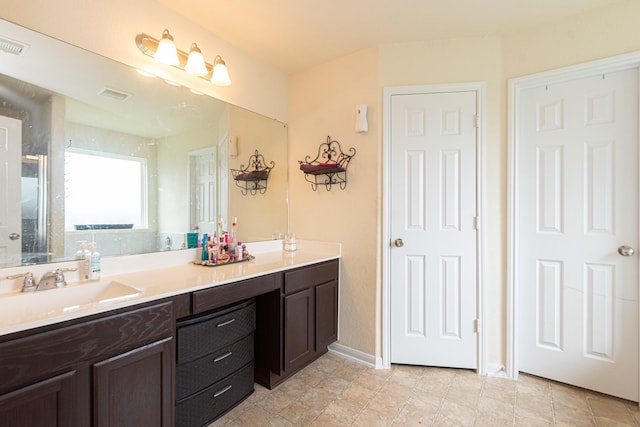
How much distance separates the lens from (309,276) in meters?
2.13

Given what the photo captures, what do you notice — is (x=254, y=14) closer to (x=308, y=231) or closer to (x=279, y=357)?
(x=308, y=231)

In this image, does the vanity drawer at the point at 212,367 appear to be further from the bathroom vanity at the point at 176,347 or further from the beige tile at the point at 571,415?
the beige tile at the point at 571,415

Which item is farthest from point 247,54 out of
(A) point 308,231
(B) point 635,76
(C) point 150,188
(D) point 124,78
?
(B) point 635,76

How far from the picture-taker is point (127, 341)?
3.88 feet

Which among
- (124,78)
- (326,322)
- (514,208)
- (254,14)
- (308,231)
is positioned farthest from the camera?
(308,231)

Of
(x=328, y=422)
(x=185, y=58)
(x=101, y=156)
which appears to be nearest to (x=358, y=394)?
(x=328, y=422)

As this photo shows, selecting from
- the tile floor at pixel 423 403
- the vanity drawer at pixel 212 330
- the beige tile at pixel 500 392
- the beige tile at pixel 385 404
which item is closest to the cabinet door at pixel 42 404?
the vanity drawer at pixel 212 330

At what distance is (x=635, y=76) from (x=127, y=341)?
3099mm

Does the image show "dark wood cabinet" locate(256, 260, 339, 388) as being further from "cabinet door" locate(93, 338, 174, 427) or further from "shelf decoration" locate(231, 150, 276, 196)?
"shelf decoration" locate(231, 150, 276, 196)

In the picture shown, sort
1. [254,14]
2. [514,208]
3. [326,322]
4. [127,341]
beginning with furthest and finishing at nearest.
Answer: [326,322] < [514,208] < [254,14] < [127,341]

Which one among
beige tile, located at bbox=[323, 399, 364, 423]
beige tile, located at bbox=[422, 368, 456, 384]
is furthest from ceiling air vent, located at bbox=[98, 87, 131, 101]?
beige tile, located at bbox=[422, 368, 456, 384]

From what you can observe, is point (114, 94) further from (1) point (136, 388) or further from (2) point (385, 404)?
(2) point (385, 404)

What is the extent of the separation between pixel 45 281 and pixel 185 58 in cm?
149

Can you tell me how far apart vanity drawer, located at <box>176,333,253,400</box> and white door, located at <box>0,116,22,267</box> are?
0.92 metres
